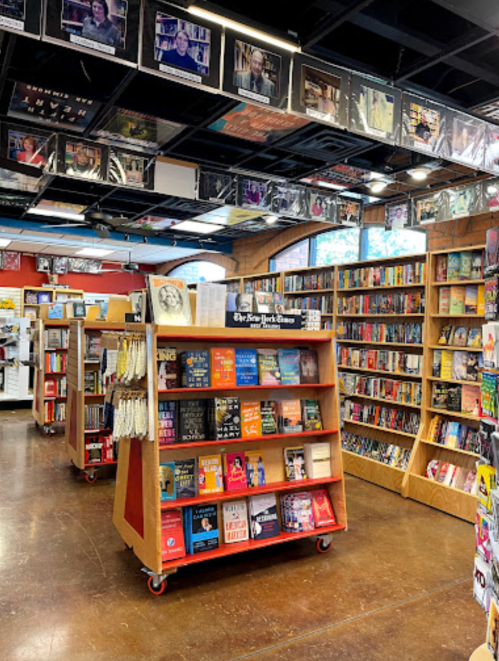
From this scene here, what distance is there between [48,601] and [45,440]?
4240mm

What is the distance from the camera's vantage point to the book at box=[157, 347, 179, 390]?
322cm

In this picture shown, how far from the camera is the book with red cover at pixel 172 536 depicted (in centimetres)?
309

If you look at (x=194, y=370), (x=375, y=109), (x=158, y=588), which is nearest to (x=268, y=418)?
(x=194, y=370)

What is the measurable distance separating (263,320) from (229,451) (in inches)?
39.0

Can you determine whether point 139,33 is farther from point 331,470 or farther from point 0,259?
point 0,259

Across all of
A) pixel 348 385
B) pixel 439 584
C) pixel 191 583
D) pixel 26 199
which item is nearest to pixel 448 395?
pixel 348 385

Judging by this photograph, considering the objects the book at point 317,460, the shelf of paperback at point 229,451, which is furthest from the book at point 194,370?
the book at point 317,460

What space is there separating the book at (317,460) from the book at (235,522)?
609 mm

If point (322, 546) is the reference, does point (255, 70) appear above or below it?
above

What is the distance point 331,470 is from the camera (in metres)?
3.81

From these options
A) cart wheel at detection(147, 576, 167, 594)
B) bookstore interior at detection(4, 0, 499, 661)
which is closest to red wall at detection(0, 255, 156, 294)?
bookstore interior at detection(4, 0, 499, 661)

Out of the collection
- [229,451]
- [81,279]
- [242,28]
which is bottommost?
[229,451]

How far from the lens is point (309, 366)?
3865 millimetres

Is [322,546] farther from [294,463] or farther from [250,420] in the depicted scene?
[250,420]
